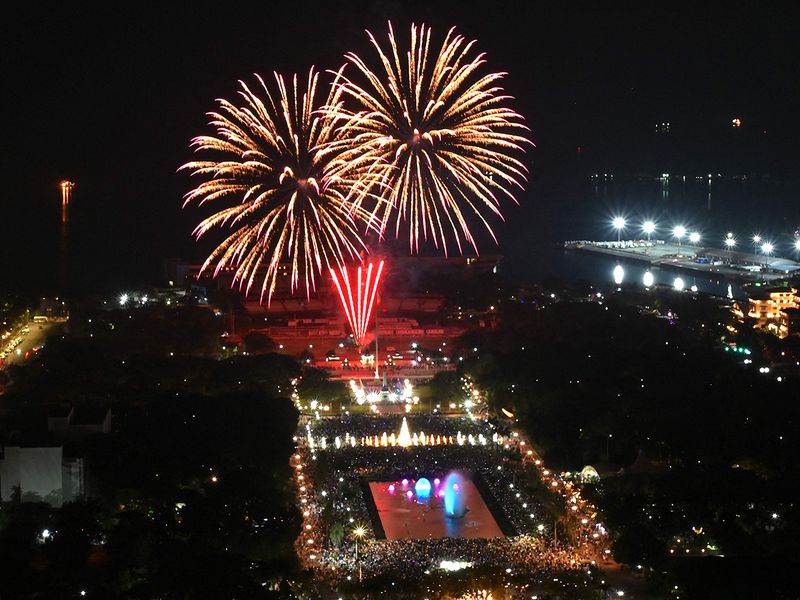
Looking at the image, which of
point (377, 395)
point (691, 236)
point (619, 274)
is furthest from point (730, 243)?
point (377, 395)

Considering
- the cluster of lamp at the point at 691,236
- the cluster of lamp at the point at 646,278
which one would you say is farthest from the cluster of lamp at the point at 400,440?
the cluster of lamp at the point at 691,236

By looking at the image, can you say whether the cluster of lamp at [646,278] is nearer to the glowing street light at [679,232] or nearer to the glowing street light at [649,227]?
the glowing street light at [679,232]

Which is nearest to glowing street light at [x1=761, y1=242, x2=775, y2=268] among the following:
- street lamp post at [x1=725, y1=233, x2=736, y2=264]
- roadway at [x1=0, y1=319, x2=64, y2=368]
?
street lamp post at [x1=725, y1=233, x2=736, y2=264]

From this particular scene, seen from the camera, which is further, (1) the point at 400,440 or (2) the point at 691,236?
(2) the point at 691,236

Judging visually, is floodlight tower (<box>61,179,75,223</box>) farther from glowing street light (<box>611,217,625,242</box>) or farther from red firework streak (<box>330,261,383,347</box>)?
red firework streak (<box>330,261,383,347</box>)

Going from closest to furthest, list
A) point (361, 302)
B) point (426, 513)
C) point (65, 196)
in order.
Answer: point (426, 513)
point (361, 302)
point (65, 196)

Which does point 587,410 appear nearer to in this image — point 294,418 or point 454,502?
point 454,502

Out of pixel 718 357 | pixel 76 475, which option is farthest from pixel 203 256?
pixel 76 475

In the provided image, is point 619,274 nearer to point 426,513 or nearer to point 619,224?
point 619,224
